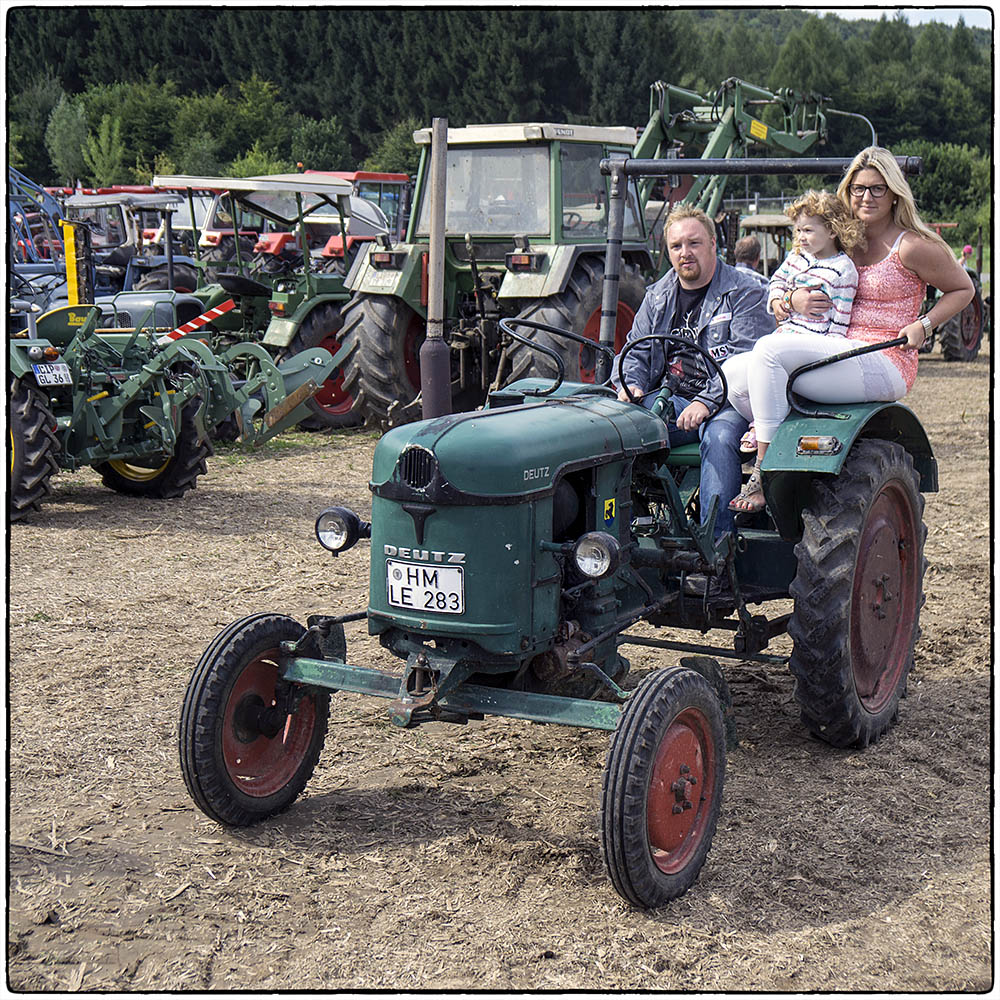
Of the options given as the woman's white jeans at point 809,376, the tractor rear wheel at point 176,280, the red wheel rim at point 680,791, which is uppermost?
the tractor rear wheel at point 176,280

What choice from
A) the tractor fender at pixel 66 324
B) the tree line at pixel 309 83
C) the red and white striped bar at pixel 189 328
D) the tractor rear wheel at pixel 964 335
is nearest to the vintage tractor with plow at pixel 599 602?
the tractor fender at pixel 66 324

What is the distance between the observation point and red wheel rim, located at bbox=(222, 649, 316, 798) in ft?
11.4

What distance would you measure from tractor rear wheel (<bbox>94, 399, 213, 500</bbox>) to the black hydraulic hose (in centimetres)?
497

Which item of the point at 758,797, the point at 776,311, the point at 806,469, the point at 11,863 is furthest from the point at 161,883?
the point at 776,311

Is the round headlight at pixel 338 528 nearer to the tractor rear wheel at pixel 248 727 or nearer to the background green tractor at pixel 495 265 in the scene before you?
the tractor rear wheel at pixel 248 727

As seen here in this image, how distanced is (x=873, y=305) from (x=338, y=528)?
1.87 metres

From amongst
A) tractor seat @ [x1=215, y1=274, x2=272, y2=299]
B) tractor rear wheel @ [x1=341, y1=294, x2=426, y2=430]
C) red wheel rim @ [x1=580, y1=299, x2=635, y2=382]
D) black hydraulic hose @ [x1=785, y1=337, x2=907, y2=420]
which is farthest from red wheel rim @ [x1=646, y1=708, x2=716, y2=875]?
tractor seat @ [x1=215, y1=274, x2=272, y2=299]

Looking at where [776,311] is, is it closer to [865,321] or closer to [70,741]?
[865,321]

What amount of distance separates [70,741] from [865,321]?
2.91 metres

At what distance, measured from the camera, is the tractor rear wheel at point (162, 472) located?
8133mm

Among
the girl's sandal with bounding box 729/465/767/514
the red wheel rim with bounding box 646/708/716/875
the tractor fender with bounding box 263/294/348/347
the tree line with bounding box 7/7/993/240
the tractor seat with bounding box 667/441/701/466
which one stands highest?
the tree line with bounding box 7/7/993/240

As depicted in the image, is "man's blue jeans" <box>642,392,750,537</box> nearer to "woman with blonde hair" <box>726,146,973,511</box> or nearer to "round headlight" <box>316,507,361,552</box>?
"woman with blonde hair" <box>726,146,973,511</box>

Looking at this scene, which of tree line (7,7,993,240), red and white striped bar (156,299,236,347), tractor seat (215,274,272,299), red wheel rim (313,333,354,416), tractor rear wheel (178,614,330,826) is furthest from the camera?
tree line (7,7,993,240)

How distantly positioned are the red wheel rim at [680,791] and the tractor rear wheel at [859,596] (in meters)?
0.69
